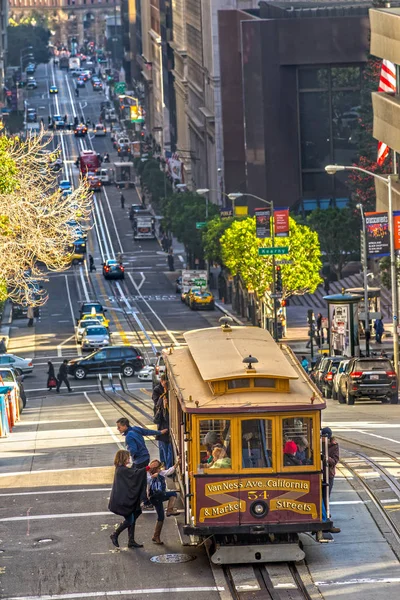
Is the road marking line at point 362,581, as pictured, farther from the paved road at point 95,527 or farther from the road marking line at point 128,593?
the road marking line at point 128,593

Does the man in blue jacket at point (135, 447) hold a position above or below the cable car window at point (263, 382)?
below

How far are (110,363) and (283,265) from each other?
18683 mm

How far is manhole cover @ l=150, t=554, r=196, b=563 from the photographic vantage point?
20406mm

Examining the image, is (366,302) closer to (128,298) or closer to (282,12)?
(128,298)

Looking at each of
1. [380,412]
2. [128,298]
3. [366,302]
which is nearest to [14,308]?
[128,298]

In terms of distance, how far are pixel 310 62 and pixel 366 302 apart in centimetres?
5425

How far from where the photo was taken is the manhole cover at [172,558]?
2041cm

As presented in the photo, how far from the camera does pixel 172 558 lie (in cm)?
2053

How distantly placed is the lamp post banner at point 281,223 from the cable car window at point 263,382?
48.5m

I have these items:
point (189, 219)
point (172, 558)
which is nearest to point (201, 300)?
point (189, 219)

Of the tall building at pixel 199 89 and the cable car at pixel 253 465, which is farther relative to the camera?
the tall building at pixel 199 89

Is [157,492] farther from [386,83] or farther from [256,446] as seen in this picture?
[386,83]

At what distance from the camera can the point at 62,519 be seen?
75.2 ft

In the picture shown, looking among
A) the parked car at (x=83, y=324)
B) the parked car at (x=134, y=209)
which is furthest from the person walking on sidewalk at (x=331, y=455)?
the parked car at (x=134, y=209)
